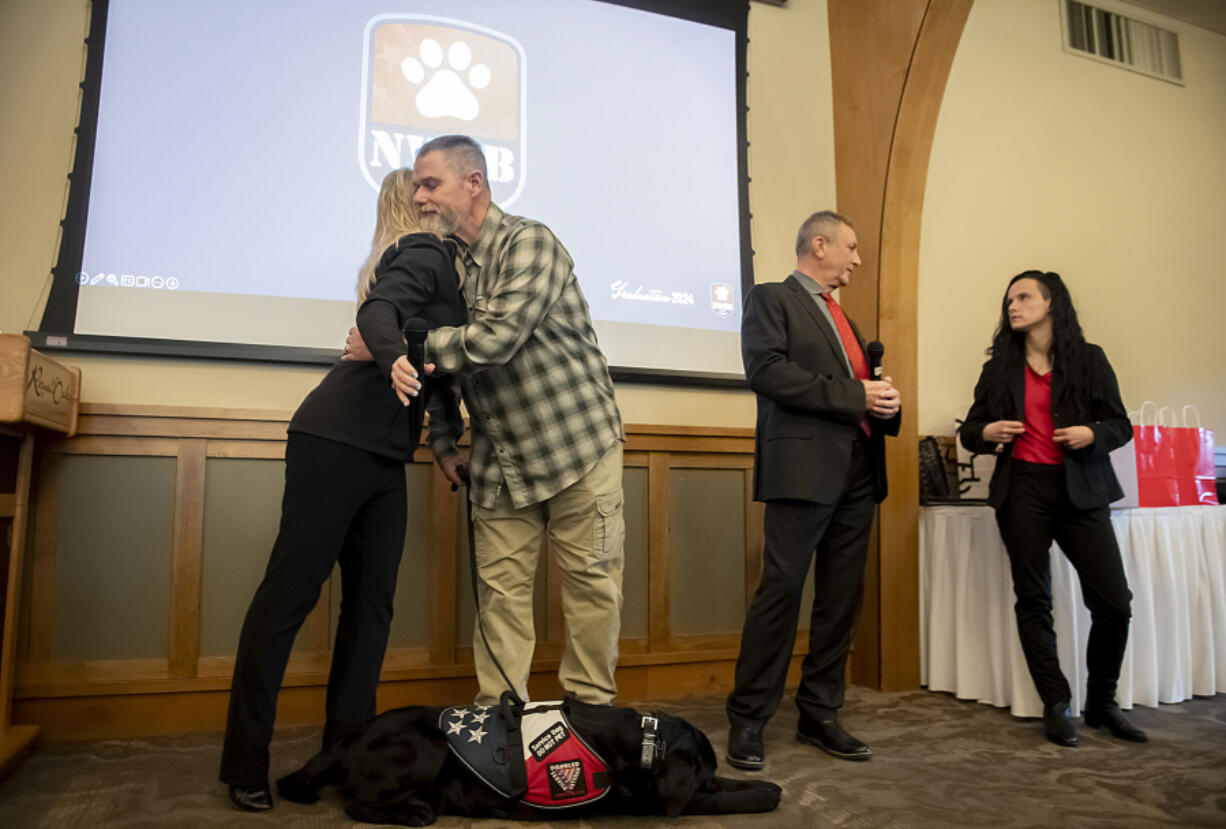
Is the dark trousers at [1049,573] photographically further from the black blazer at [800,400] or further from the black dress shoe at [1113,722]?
the black blazer at [800,400]

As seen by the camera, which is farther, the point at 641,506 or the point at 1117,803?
the point at 641,506

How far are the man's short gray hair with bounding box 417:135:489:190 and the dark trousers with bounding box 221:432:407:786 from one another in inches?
28.8

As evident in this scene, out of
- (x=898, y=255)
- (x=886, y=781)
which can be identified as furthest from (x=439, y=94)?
(x=886, y=781)

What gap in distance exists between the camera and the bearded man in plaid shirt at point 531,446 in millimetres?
1957

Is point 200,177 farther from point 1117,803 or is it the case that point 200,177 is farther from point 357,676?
point 1117,803

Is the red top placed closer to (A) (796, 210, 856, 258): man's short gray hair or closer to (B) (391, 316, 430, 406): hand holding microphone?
(A) (796, 210, 856, 258): man's short gray hair

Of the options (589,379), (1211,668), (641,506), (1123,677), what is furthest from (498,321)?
(1211,668)

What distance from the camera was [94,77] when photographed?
255 cm

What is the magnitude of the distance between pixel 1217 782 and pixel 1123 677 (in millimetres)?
748

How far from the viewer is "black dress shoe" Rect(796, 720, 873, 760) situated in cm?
216

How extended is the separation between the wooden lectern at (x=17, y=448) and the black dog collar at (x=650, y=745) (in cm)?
154

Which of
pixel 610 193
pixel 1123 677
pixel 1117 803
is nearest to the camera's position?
pixel 1117 803

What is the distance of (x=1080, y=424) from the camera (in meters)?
2.51

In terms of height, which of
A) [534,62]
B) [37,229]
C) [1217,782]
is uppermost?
[534,62]
